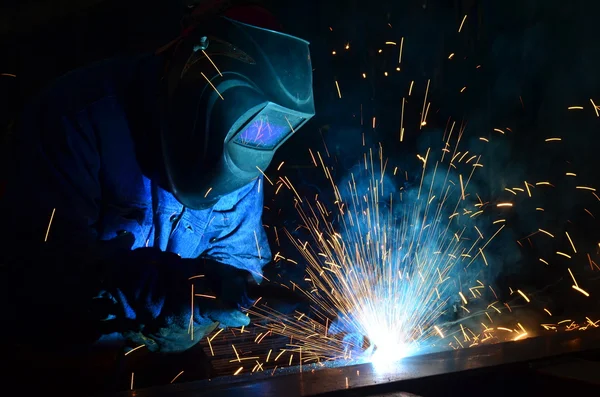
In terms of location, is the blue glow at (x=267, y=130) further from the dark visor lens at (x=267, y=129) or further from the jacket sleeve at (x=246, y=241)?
the jacket sleeve at (x=246, y=241)

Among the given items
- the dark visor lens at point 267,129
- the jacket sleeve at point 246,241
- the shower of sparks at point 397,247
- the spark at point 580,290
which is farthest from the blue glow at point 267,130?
the spark at point 580,290

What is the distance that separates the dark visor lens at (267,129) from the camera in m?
2.11

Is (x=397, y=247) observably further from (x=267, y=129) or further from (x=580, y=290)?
(x=267, y=129)

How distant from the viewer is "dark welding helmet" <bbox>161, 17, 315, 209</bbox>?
6.56ft

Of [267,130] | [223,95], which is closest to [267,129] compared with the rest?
[267,130]

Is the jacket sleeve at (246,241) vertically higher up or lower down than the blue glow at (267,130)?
lower down

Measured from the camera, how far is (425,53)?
5145mm

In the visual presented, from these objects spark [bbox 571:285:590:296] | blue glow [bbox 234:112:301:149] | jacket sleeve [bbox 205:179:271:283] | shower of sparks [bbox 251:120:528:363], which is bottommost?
spark [bbox 571:285:590:296]

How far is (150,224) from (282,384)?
111 centimetres

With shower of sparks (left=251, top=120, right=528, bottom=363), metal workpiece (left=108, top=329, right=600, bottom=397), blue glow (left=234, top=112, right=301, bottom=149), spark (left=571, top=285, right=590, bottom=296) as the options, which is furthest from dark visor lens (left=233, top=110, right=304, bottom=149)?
spark (left=571, top=285, right=590, bottom=296)

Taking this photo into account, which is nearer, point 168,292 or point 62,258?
point 168,292

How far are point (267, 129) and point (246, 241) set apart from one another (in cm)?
72

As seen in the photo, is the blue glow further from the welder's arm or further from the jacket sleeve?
the welder's arm

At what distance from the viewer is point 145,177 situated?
2.30m
